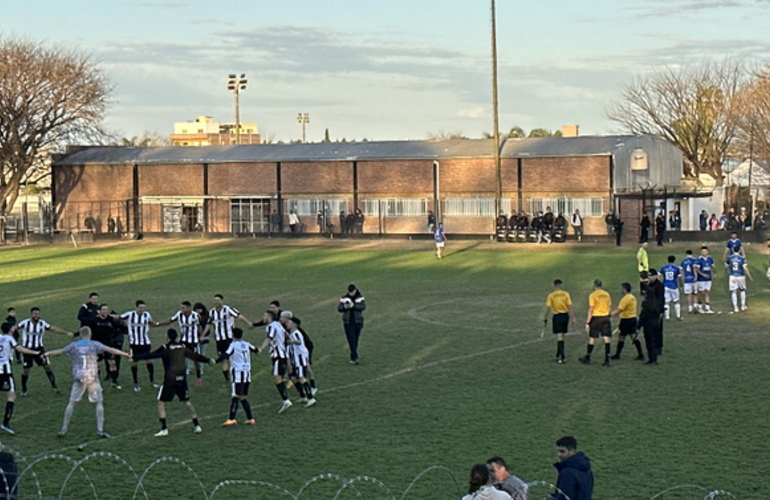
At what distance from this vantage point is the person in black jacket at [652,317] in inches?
809

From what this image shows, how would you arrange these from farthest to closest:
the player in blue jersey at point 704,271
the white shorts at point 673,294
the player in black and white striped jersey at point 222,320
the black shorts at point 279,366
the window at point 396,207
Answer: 1. the window at point 396,207
2. the player in blue jersey at point 704,271
3. the white shorts at point 673,294
4. the player in black and white striped jersey at point 222,320
5. the black shorts at point 279,366

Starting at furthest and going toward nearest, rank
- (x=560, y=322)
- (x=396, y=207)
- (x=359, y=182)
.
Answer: (x=359, y=182) → (x=396, y=207) → (x=560, y=322)

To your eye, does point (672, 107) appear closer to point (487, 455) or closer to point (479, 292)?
point (479, 292)

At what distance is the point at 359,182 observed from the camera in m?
65.4

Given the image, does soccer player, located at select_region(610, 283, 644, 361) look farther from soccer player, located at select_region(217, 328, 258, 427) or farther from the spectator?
the spectator

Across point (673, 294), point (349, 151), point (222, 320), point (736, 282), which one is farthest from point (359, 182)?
point (222, 320)

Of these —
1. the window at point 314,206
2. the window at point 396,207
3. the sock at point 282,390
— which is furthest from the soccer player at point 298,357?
the window at point 314,206

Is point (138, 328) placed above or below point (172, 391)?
above

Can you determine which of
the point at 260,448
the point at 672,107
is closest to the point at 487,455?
the point at 260,448

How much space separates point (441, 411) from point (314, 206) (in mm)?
50042

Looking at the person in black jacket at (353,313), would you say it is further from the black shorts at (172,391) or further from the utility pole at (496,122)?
the utility pole at (496,122)

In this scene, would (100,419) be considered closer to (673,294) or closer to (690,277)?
(673,294)

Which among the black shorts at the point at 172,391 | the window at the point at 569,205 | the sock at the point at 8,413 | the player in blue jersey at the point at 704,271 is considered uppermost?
the window at the point at 569,205

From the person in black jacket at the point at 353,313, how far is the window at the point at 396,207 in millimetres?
42697
